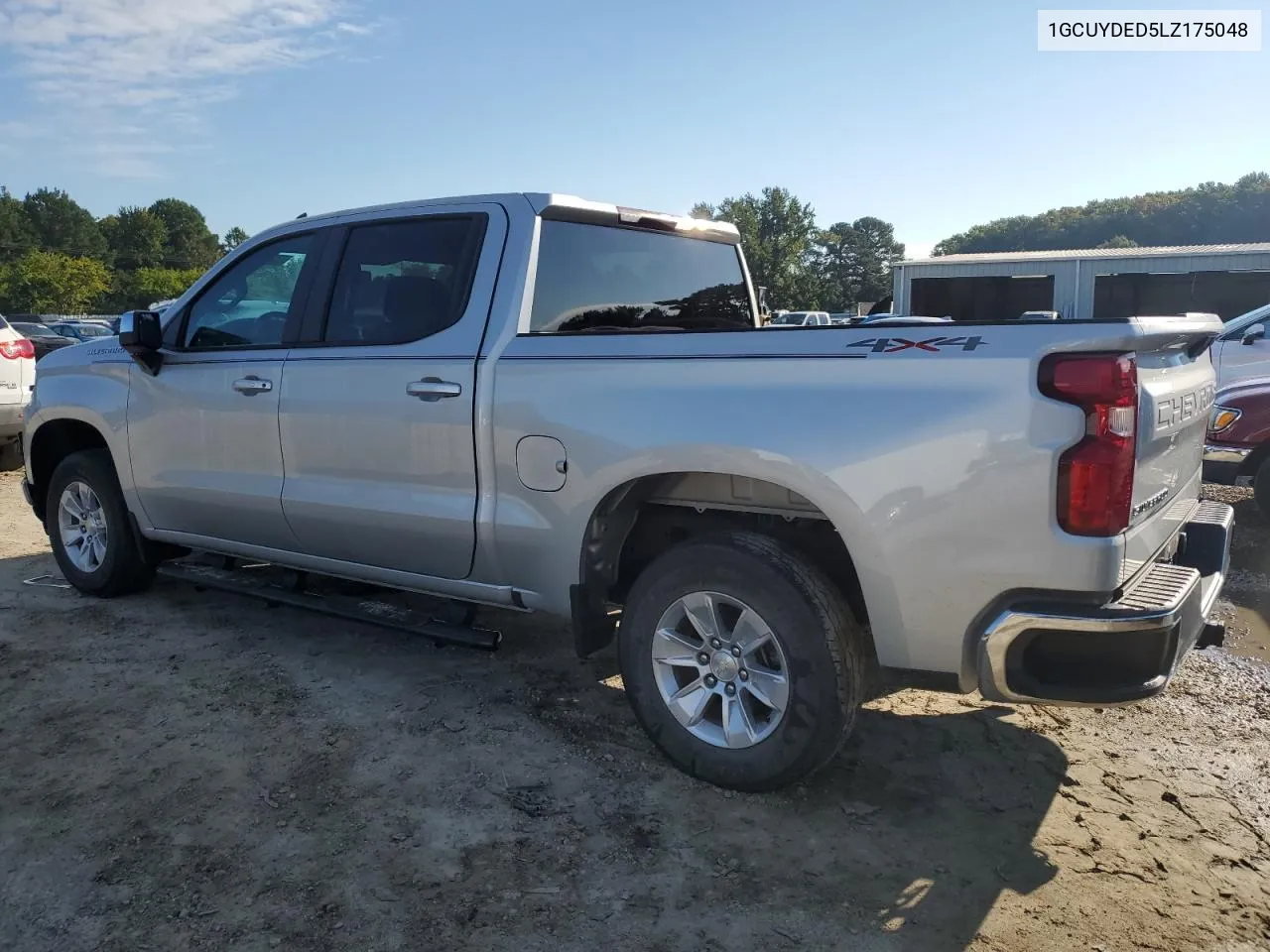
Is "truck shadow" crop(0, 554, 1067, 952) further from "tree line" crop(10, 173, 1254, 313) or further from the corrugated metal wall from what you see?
"tree line" crop(10, 173, 1254, 313)

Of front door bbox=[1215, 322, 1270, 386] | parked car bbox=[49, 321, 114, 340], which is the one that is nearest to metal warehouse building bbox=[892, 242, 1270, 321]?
front door bbox=[1215, 322, 1270, 386]

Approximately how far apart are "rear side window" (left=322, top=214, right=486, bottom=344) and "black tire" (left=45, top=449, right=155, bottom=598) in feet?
6.37

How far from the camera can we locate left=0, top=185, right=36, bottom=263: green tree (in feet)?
320

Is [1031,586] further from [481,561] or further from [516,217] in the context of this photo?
[516,217]

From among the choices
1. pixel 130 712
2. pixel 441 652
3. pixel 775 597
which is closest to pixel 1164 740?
pixel 775 597

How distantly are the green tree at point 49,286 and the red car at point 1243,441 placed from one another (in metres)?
82.1

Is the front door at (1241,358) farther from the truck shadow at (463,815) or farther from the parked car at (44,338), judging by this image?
the parked car at (44,338)

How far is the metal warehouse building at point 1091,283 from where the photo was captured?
2408cm

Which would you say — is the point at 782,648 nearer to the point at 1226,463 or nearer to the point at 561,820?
the point at 561,820

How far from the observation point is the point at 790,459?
2.88 metres

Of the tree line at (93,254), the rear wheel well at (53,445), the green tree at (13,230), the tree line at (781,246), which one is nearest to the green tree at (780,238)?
the tree line at (781,246)

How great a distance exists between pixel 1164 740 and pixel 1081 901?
1.31 meters

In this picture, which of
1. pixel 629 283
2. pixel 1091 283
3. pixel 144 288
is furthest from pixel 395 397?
pixel 144 288

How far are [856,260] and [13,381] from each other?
305ft
